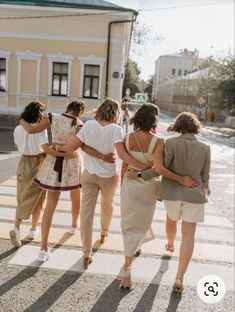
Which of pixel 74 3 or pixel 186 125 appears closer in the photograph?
pixel 186 125

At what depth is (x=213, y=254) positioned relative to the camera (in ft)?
16.1

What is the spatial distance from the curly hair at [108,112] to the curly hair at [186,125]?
24.2 inches

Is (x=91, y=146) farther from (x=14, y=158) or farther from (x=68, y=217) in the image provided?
(x=14, y=158)

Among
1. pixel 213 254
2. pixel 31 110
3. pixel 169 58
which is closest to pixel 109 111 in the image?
pixel 31 110

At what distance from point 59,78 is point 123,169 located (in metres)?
18.4

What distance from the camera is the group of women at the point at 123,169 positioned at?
3.37 meters

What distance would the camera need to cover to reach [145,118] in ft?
11.4

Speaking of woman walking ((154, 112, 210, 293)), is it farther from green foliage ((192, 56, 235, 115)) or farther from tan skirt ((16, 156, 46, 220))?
green foliage ((192, 56, 235, 115))

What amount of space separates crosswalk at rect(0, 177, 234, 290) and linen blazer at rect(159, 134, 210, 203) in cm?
110

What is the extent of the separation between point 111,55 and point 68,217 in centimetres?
1541

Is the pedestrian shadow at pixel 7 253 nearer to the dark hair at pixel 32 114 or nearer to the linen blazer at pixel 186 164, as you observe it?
the dark hair at pixel 32 114

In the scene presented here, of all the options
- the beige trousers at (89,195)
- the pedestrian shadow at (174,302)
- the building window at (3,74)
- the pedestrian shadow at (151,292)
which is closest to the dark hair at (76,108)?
the beige trousers at (89,195)

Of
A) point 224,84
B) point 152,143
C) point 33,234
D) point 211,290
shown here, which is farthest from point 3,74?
point 224,84

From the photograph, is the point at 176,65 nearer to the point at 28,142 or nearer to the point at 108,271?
the point at 28,142
